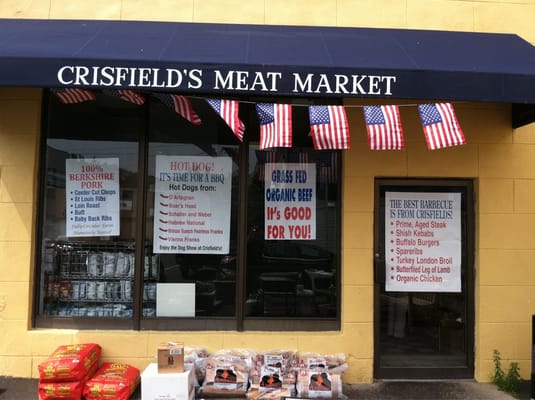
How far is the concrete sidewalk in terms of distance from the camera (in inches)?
195

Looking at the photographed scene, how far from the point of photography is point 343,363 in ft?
17.0

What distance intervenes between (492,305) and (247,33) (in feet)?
13.1

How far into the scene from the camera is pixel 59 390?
15.3 ft

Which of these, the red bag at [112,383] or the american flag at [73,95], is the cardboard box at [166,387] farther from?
the american flag at [73,95]

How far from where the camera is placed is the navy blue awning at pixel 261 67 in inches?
175

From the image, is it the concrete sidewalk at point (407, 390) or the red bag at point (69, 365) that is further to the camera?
the concrete sidewalk at point (407, 390)

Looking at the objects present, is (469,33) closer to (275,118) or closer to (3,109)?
(275,118)

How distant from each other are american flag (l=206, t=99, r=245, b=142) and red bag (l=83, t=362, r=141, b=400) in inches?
103

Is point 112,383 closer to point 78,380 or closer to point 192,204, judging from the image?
point 78,380

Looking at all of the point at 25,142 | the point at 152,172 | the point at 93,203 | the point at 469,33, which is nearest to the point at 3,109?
the point at 25,142

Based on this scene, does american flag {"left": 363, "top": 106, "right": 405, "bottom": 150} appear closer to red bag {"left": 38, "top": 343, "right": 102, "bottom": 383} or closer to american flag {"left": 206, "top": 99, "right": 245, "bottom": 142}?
american flag {"left": 206, "top": 99, "right": 245, "bottom": 142}

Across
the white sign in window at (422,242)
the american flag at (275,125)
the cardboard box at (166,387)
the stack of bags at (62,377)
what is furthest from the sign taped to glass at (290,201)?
the stack of bags at (62,377)

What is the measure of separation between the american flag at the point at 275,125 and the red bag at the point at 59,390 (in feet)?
9.44

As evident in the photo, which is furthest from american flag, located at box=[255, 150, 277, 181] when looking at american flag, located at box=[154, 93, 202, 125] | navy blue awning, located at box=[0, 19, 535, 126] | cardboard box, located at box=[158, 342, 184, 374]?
cardboard box, located at box=[158, 342, 184, 374]
